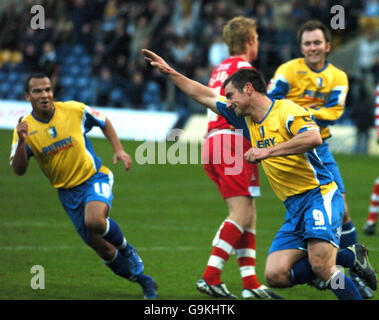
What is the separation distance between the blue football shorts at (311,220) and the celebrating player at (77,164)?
58.8 inches

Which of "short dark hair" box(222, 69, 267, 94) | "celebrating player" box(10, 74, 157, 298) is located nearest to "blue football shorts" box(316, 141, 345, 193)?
"short dark hair" box(222, 69, 267, 94)

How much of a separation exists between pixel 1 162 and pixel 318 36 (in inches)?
449

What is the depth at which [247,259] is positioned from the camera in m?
7.05

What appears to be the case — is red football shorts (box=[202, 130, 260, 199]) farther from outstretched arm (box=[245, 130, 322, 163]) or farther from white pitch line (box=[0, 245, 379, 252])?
white pitch line (box=[0, 245, 379, 252])

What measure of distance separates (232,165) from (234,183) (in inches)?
7.1

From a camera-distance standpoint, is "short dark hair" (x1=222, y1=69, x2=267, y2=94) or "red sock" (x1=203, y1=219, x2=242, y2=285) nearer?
"short dark hair" (x1=222, y1=69, x2=267, y2=94)

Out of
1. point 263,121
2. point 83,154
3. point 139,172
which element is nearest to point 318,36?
point 263,121

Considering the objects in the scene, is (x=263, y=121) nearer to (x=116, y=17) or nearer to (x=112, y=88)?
(x=112, y=88)

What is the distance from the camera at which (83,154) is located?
23.7 feet

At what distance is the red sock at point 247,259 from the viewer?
6.95m

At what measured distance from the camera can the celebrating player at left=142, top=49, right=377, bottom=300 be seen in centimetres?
575

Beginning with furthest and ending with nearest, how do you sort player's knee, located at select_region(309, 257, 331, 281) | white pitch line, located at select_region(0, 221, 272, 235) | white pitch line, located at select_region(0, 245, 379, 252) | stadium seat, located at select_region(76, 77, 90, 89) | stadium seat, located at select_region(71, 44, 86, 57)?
stadium seat, located at select_region(71, 44, 86, 57), stadium seat, located at select_region(76, 77, 90, 89), white pitch line, located at select_region(0, 221, 272, 235), white pitch line, located at select_region(0, 245, 379, 252), player's knee, located at select_region(309, 257, 331, 281)

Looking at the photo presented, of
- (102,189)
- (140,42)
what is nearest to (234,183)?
(102,189)

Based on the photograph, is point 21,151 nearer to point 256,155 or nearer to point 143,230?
point 256,155
